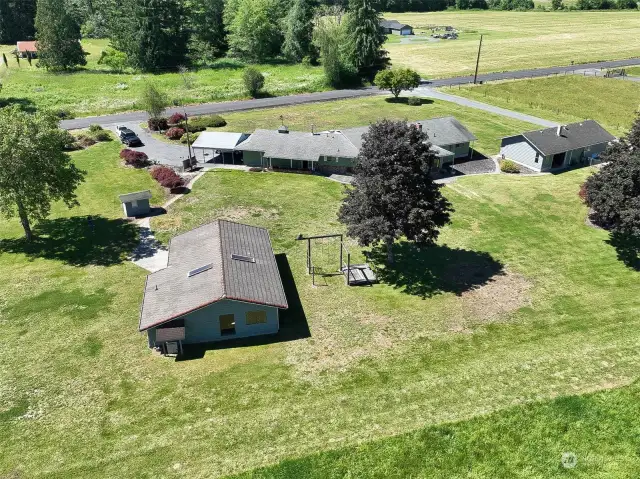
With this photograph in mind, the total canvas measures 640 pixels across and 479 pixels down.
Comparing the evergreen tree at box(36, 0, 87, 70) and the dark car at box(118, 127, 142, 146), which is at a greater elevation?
the evergreen tree at box(36, 0, 87, 70)

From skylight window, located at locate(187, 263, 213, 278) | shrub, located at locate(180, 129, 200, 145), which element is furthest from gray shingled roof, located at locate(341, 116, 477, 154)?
skylight window, located at locate(187, 263, 213, 278)

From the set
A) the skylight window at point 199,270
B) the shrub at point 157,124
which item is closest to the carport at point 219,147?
the shrub at point 157,124

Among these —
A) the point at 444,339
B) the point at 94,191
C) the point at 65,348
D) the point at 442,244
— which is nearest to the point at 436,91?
the point at 442,244

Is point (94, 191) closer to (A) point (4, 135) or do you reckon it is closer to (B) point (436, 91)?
(A) point (4, 135)

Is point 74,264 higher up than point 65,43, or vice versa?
point 65,43

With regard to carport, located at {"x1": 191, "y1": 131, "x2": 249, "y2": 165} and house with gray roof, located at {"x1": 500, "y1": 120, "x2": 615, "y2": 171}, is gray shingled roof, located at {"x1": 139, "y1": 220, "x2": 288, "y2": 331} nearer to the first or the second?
carport, located at {"x1": 191, "y1": 131, "x2": 249, "y2": 165}

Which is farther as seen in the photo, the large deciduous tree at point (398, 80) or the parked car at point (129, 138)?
the large deciduous tree at point (398, 80)

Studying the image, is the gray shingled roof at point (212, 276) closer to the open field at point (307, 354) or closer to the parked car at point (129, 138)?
the open field at point (307, 354)
